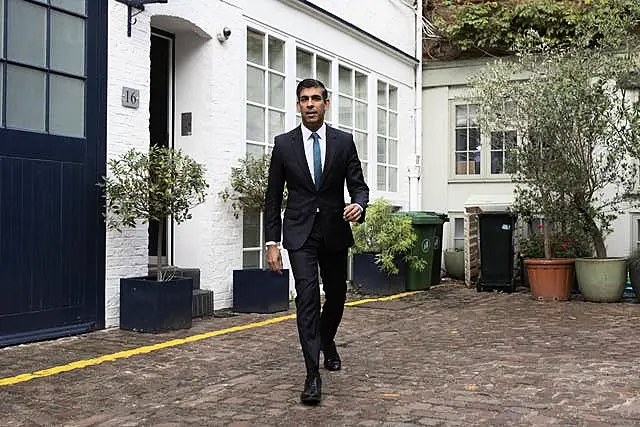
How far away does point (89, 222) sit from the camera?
7.06 meters

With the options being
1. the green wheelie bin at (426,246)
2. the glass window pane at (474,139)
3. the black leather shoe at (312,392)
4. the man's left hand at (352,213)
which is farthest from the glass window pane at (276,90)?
the black leather shoe at (312,392)

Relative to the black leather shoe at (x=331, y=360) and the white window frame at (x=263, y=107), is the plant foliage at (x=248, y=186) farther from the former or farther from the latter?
the black leather shoe at (x=331, y=360)

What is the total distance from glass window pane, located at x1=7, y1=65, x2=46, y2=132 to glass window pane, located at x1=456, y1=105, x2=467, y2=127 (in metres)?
8.55

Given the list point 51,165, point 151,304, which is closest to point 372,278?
point 151,304

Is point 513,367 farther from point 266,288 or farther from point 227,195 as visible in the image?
point 227,195

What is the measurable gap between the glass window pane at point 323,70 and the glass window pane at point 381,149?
1780 mm

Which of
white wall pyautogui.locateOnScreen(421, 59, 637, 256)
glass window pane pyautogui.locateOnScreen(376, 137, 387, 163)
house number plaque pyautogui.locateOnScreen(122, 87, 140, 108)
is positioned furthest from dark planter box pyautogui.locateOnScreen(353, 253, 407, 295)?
house number plaque pyautogui.locateOnScreen(122, 87, 140, 108)

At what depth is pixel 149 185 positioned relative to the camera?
7012 mm

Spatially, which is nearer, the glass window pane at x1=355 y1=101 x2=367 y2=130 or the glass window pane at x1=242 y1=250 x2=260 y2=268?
the glass window pane at x1=242 y1=250 x2=260 y2=268

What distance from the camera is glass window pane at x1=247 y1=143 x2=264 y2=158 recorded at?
926 centimetres

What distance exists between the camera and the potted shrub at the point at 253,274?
8555 millimetres

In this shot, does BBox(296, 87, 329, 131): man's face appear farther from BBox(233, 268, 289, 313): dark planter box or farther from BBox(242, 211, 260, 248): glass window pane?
BBox(242, 211, 260, 248): glass window pane

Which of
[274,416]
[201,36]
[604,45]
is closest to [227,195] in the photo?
[201,36]

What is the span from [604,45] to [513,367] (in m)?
6.12
